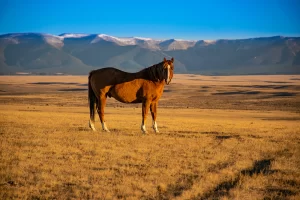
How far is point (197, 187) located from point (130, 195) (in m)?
1.34

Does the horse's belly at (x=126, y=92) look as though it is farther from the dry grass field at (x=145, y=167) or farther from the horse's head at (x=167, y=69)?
the dry grass field at (x=145, y=167)

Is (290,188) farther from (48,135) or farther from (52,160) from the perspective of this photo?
(48,135)

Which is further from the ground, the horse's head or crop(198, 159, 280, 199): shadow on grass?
the horse's head

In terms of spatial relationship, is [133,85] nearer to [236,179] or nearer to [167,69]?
[167,69]

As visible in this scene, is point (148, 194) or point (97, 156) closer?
point (148, 194)

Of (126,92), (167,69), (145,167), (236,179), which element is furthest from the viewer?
(126,92)

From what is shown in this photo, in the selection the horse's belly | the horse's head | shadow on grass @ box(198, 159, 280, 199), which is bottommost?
shadow on grass @ box(198, 159, 280, 199)

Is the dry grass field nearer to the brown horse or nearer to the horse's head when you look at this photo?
the brown horse

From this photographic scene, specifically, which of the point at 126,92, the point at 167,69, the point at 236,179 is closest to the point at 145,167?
the point at 236,179

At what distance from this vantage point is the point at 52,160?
9055mm

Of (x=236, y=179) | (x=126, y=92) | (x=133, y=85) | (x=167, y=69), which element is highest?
(x=167, y=69)

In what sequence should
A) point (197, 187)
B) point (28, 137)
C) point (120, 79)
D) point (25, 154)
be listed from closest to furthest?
point (197, 187)
point (25, 154)
point (28, 137)
point (120, 79)

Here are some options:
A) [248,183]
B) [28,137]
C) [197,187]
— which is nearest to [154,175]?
[197,187]

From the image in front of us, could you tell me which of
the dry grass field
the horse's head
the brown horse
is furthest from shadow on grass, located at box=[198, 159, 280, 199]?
the brown horse
